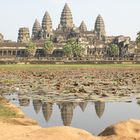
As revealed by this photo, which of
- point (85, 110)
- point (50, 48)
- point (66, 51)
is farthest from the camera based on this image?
point (50, 48)

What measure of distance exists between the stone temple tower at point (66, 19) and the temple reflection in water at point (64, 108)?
530 ft

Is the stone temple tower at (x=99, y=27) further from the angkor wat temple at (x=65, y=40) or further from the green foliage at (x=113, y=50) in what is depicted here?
the green foliage at (x=113, y=50)

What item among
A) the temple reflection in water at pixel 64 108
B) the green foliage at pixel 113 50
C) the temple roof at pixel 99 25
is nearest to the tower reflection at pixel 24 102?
the temple reflection in water at pixel 64 108

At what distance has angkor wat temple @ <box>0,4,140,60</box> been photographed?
153m

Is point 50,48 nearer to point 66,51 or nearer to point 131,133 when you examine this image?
point 66,51

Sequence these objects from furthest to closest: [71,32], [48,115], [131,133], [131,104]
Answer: [71,32]
[131,104]
[48,115]
[131,133]

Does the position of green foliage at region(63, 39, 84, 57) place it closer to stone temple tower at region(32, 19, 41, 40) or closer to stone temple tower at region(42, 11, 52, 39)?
stone temple tower at region(42, 11, 52, 39)

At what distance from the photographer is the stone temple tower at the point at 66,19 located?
7195 inches

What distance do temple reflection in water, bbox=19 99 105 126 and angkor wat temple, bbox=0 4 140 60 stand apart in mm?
120096

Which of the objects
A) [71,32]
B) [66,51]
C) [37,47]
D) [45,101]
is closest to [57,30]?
[71,32]

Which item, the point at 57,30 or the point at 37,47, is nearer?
the point at 37,47

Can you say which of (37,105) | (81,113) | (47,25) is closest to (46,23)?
(47,25)

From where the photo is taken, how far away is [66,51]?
135500mm

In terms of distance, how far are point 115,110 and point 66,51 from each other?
11688cm
